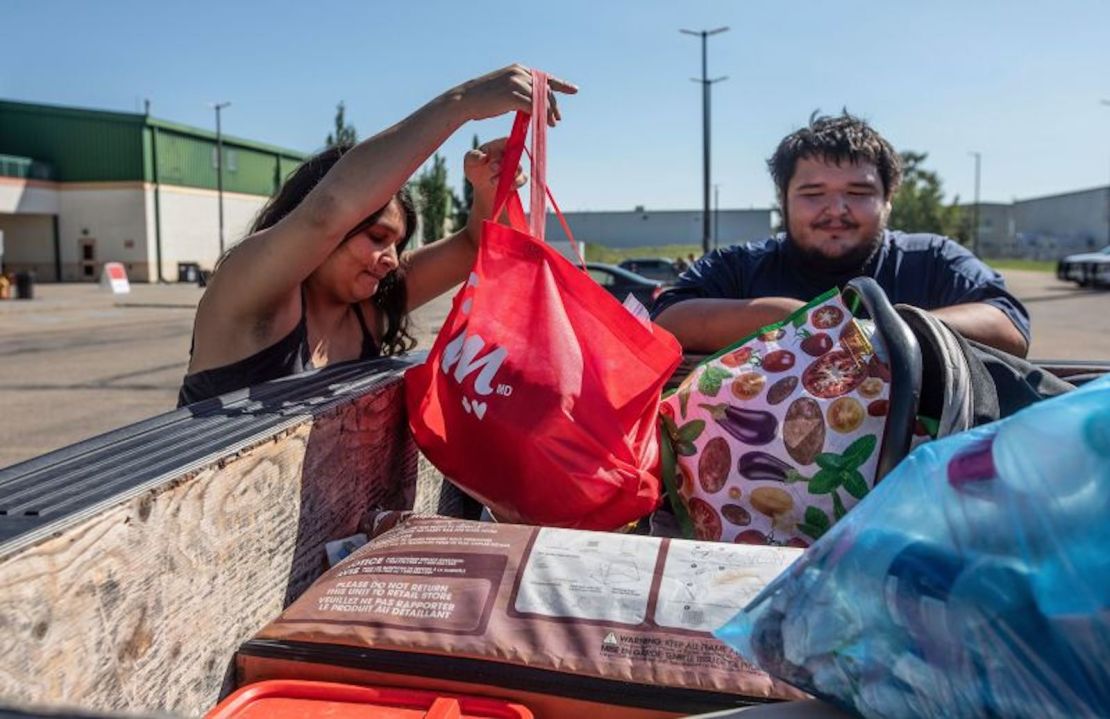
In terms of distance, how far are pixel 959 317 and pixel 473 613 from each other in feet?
5.36

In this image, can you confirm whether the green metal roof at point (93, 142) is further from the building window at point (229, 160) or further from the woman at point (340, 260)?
the woman at point (340, 260)

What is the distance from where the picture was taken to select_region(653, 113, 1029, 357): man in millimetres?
2613

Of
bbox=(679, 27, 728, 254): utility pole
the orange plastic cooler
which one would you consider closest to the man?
the orange plastic cooler

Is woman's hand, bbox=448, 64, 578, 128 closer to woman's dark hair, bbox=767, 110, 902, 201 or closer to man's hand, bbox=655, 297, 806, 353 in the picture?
man's hand, bbox=655, 297, 806, 353

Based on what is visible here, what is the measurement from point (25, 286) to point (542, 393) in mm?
28259

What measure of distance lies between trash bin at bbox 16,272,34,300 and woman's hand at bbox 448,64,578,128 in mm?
27527

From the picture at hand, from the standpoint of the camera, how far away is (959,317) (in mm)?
2342

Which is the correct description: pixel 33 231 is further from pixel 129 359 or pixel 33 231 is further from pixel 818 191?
pixel 818 191

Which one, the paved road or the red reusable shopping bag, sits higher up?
the red reusable shopping bag

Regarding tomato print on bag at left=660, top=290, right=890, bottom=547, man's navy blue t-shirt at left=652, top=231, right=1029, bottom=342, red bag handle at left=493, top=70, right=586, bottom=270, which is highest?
red bag handle at left=493, top=70, right=586, bottom=270

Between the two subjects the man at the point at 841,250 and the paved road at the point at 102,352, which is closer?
the man at the point at 841,250

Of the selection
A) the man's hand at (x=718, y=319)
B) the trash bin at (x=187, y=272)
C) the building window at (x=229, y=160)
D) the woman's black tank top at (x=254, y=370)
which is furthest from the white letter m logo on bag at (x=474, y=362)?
the building window at (x=229, y=160)

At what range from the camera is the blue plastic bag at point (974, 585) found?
78 cm

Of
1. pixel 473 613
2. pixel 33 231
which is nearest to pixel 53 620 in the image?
pixel 473 613
